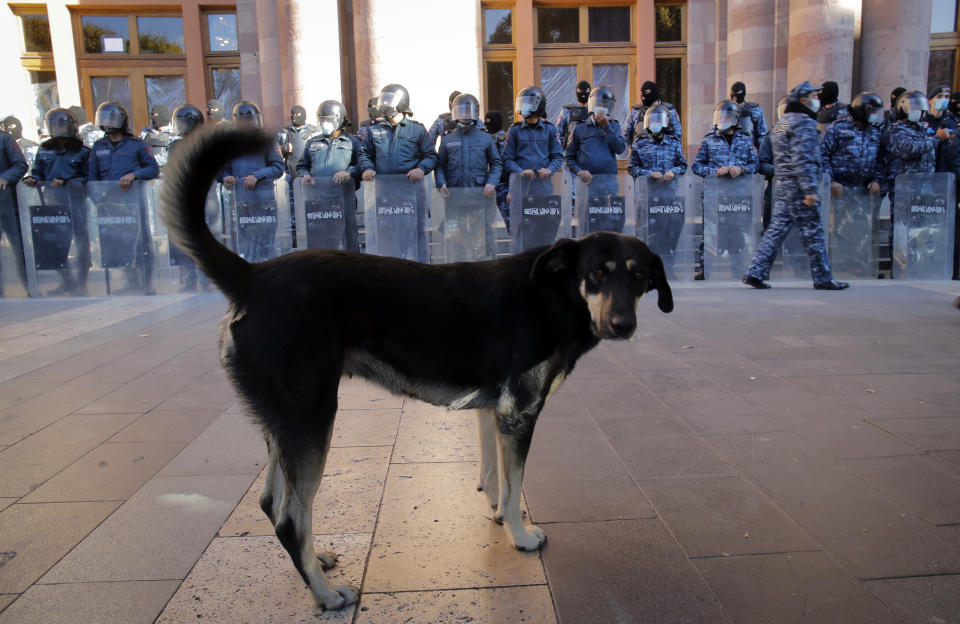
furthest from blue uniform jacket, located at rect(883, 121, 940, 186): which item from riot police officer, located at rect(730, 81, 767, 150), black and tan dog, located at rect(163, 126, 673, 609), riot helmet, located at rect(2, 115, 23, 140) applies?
riot helmet, located at rect(2, 115, 23, 140)

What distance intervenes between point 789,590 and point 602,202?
8810mm

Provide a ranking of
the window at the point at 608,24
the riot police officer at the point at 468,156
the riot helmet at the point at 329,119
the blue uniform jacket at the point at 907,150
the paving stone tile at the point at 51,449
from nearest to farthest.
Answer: the paving stone tile at the point at 51,449
the blue uniform jacket at the point at 907,150
the riot police officer at the point at 468,156
the riot helmet at the point at 329,119
the window at the point at 608,24

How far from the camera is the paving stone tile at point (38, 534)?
274 centimetres

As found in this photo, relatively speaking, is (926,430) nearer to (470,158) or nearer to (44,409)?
(44,409)

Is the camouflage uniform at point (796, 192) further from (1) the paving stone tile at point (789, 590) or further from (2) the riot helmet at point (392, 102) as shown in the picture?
(1) the paving stone tile at point (789, 590)

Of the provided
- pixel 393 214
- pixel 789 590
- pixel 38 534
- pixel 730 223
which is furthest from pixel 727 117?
pixel 38 534

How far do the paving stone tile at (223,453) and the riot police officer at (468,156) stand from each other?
272 inches

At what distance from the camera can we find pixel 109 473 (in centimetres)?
372

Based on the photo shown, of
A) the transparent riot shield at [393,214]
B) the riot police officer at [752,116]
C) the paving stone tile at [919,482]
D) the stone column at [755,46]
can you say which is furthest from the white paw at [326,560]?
the stone column at [755,46]

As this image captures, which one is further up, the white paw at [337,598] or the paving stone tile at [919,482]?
the white paw at [337,598]

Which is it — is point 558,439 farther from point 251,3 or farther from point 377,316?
point 251,3

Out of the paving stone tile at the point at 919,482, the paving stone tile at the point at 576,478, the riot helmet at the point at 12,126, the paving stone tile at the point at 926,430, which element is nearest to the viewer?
the paving stone tile at the point at 919,482

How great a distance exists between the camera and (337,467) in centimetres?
377

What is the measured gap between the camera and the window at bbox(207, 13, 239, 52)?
64.6 ft
